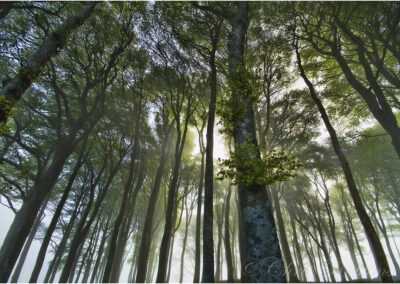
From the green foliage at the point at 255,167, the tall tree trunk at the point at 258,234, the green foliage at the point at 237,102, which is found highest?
the green foliage at the point at 237,102

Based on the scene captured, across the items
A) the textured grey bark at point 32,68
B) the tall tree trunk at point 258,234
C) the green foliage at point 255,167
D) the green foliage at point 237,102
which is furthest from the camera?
the green foliage at point 237,102

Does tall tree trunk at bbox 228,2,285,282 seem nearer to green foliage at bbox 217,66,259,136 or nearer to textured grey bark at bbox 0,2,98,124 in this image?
green foliage at bbox 217,66,259,136

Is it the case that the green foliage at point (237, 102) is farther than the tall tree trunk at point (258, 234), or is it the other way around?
the green foliage at point (237, 102)

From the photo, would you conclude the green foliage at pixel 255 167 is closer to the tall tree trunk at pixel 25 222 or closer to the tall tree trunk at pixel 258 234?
the tall tree trunk at pixel 258 234

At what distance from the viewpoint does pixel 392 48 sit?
29.4ft

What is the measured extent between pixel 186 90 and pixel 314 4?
8.68 metres

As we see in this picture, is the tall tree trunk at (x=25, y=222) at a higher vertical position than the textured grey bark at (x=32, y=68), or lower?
lower

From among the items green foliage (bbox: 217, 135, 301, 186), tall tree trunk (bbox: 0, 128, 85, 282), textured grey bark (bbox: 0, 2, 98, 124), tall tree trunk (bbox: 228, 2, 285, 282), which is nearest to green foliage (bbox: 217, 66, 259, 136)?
tall tree trunk (bbox: 228, 2, 285, 282)

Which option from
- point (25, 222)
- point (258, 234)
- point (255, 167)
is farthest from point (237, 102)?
point (25, 222)

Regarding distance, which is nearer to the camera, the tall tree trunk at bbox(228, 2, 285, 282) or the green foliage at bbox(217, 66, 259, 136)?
the tall tree trunk at bbox(228, 2, 285, 282)

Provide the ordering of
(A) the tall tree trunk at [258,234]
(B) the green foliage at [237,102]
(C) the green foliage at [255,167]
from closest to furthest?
(A) the tall tree trunk at [258,234] < (C) the green foliage at [255,167] < (B) the green foliage at [237,102]

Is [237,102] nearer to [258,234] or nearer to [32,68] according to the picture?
[258,234]

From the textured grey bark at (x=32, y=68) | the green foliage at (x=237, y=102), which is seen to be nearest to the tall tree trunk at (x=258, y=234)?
the green foliage at (x=237, y=102)

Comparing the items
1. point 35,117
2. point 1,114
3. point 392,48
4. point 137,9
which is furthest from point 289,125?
point 35,117
